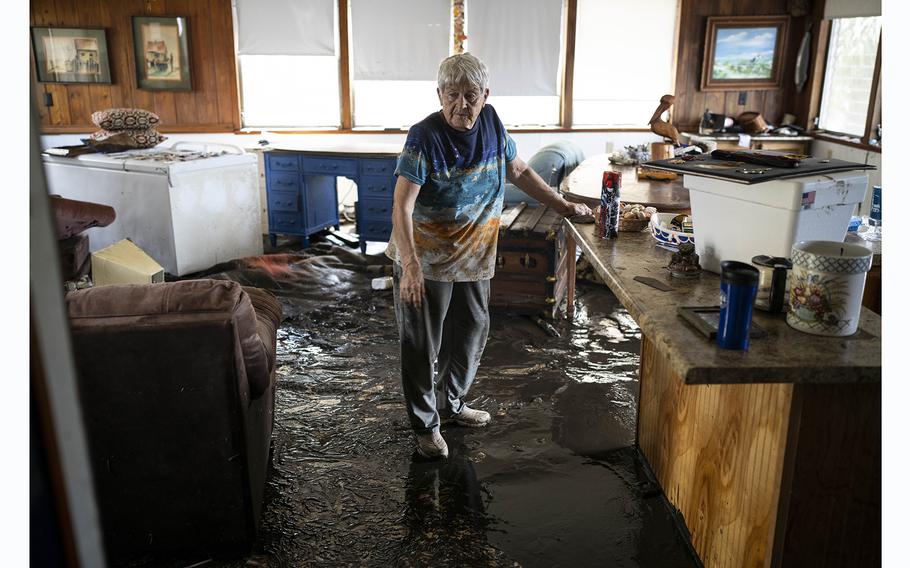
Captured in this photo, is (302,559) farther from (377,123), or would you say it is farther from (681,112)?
(681,112)

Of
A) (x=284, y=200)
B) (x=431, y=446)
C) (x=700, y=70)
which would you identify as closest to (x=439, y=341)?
(x=431, y=446)

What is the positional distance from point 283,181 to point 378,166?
3.44ft

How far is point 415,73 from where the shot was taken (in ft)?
26.0

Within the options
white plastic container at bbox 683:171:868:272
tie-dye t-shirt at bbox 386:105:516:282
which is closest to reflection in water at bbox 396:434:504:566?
tie-dye t-shirt at bbox 386:105:516:282

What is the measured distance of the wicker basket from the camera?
9.36ft

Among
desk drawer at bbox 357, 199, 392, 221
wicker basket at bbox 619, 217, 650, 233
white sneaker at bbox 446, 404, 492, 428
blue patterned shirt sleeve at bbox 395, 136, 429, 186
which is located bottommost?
white sneaker at bbox 446, 404, 492, 428

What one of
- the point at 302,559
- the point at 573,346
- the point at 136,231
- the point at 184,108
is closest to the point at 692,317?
the point at 302,559

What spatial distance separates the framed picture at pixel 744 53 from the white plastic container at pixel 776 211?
6387 millimetres

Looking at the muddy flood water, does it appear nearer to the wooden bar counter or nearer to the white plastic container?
the wooden bar counter

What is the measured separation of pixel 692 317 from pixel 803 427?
37 centimetres

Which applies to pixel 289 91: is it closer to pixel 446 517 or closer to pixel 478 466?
pixel 478 466

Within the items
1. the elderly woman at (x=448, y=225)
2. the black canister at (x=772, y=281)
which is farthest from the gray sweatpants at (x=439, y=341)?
the black canister at (x=772, y=281)

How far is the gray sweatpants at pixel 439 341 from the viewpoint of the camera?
291cm

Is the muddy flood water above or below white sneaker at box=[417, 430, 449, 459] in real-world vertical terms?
below
